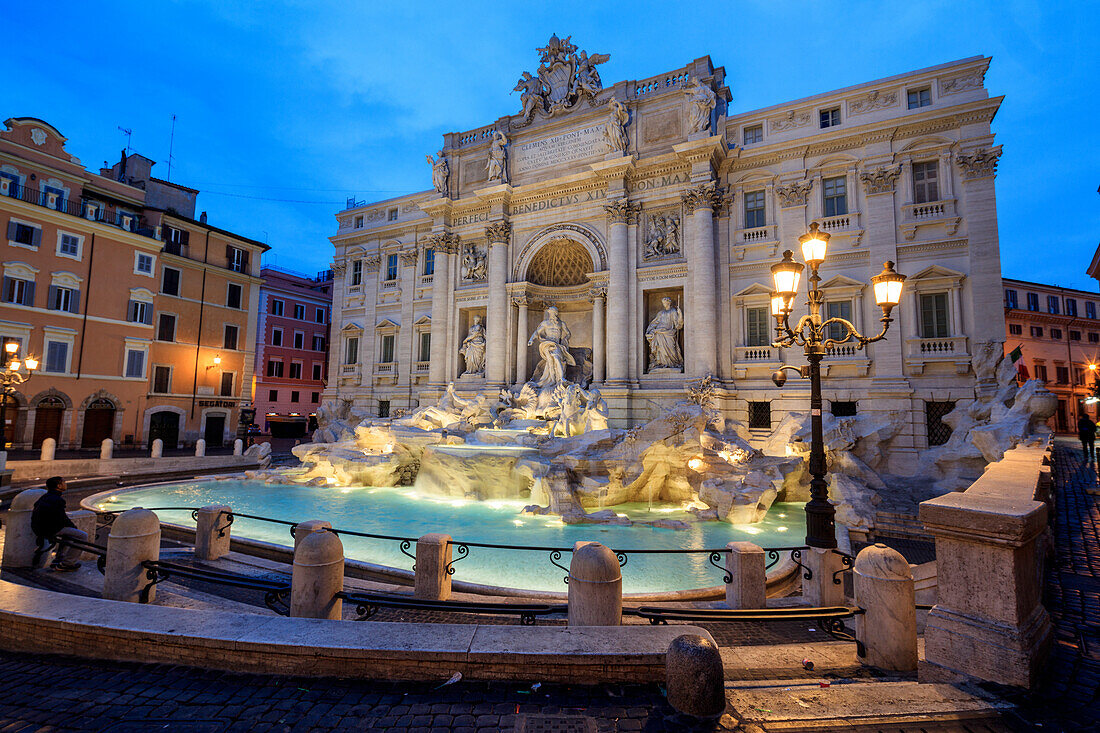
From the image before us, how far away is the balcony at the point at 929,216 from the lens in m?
17.0

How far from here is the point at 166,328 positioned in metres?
27.0

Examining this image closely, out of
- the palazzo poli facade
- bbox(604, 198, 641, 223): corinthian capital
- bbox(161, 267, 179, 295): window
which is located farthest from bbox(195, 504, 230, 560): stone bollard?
bbox(161, 267, 179, 295): window

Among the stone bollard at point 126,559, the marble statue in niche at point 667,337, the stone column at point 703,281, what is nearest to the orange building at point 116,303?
the stone bollard at point 126,559

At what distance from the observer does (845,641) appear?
4898 mm

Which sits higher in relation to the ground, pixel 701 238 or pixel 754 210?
pixel 754 210

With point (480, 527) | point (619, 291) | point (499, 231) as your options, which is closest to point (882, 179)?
point (619, 291)

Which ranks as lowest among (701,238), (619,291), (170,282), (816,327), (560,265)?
(816,327)

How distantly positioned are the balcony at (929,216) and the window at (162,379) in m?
35.4

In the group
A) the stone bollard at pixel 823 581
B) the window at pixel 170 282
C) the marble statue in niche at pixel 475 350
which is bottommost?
the stone bollard at pixel 823 581

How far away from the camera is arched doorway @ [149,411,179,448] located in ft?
86.0

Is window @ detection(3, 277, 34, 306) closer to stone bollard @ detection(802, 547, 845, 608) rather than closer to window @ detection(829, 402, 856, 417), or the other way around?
stone bollard @ detection(802, 547, 845, 608)

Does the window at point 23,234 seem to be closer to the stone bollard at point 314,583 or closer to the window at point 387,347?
the window at point 387,347

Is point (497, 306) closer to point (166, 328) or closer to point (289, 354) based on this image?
point (166, 328)

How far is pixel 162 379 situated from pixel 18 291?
22.6 feet
